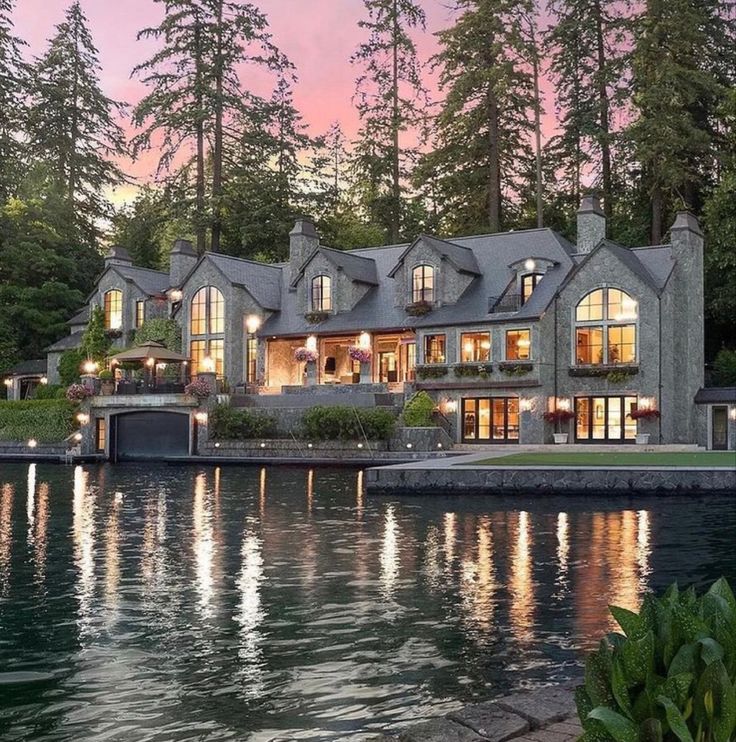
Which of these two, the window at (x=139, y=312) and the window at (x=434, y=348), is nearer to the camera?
the window at (x=434, y=348)

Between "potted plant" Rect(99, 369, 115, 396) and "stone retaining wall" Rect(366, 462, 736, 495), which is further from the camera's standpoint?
"potted plant" Rect(99, 369, 115, 396)

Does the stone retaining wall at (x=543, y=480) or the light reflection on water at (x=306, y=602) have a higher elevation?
the stone retaining wall at (x=543, y=480)

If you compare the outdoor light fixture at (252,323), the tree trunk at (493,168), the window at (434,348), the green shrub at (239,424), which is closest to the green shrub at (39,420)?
the green shrub at (239,424)

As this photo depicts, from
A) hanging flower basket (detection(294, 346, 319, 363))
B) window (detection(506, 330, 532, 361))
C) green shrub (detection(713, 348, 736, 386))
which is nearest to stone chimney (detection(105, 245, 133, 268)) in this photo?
hanging flower basket (detection(294, 346, 319, 363))

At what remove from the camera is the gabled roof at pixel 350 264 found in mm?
48469

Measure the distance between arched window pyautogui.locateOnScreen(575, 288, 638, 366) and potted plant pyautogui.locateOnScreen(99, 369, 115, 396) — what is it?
22.1 m

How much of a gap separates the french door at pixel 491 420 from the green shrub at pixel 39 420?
1917 cm

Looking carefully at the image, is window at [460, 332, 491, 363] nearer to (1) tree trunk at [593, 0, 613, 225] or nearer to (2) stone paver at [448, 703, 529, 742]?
(1) tree trunk at [593, 0, 613, 225]

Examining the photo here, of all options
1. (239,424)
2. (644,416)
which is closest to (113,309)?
(239,424)

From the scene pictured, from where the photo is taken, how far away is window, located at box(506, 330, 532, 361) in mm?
41422

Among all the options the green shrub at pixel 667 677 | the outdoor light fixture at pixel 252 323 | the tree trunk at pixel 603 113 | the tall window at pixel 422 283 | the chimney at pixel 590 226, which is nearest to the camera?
the green shrub at pixel 667 677

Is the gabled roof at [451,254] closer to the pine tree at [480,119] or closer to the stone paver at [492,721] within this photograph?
the pine tree at [480,119]

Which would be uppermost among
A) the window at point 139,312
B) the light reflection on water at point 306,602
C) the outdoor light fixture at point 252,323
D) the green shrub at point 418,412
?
the window at point 139,312

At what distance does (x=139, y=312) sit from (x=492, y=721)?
50.2m
